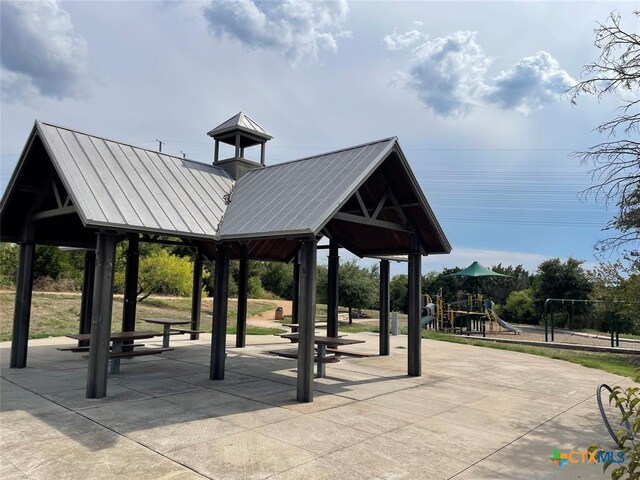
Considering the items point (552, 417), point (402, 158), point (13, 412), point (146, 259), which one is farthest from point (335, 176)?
point (146, 259)

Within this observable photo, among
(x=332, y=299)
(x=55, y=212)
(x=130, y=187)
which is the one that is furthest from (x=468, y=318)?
(x=55, y=212)

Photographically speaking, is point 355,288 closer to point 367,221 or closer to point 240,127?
point 240,127

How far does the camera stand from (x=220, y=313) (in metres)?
9.30

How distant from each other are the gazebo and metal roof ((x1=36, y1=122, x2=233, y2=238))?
3cm

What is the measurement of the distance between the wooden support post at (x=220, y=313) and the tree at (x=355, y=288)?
59.7ft

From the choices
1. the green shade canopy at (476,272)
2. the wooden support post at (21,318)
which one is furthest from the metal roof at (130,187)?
the green shade canopy at (476,272)

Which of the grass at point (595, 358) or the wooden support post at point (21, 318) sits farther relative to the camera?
the grass at point (595, 358)

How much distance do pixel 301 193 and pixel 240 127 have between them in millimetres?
5330

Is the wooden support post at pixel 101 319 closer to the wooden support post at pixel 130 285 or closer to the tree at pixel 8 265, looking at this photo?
the wooden support post at pixel 130 285

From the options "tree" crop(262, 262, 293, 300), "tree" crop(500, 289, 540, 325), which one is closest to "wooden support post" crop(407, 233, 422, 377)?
"tree" crop(500, 289, 540, 325)

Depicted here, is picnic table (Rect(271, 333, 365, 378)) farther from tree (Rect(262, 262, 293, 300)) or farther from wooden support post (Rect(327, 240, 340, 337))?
tree (Rect(262, 262, 293, 300))

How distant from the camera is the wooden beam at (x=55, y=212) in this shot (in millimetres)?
8602

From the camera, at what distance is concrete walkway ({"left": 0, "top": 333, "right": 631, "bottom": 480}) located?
5.00 metres

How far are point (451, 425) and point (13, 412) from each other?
6.38 m
